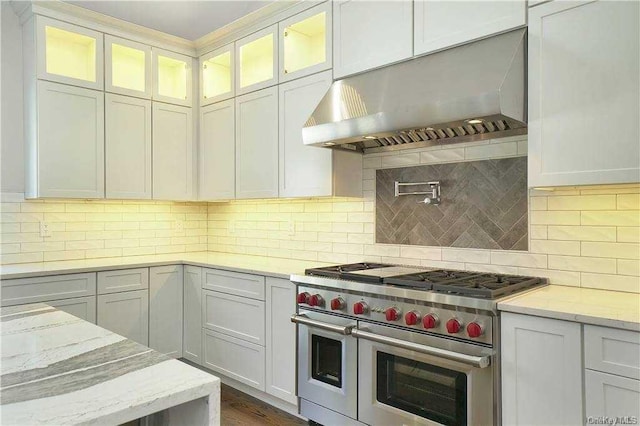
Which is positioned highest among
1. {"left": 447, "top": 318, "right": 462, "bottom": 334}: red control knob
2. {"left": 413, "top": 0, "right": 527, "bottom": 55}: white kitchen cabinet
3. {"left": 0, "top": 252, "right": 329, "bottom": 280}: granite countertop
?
{"left": 413, "top": 0, "right": 527, "bottom": 55}: white kitchen cabinet

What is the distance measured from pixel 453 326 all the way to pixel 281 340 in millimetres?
1258

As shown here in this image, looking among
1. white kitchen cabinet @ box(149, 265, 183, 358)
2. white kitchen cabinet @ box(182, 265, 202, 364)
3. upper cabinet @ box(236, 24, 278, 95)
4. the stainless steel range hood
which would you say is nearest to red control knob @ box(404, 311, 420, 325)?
the stainless steel range hood

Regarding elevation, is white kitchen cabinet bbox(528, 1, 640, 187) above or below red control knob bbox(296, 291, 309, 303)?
above

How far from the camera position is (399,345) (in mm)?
2262

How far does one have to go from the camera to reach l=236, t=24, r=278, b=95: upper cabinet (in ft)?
11.4

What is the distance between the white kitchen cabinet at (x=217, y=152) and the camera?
384 cm

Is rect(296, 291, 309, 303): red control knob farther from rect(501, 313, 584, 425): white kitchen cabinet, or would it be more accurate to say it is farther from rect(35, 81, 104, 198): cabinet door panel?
rect(35, 81, 104, 198): cabinet door panel

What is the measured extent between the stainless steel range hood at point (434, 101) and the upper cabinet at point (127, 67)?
1.80 m

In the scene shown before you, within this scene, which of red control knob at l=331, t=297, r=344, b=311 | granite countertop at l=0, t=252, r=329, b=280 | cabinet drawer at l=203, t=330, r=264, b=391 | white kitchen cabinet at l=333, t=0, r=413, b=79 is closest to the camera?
red control knob at l=331, t=297, r=344, b=311

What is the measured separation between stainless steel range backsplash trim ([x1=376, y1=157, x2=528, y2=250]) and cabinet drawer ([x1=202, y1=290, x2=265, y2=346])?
99 centimetres

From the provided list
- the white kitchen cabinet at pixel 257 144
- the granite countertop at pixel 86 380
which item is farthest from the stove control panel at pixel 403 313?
the granite countertop at pixel 86 380

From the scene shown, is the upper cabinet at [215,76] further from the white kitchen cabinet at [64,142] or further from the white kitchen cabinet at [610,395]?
the white kitchen cabinet at [610,395]

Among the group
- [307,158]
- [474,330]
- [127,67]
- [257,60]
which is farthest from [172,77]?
[474,330]

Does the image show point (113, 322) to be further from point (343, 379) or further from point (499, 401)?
point (499, 401)
